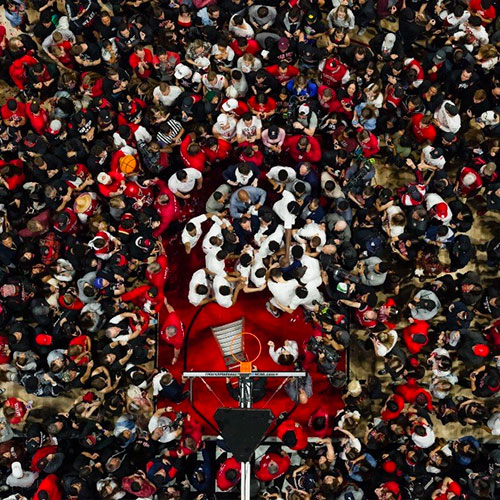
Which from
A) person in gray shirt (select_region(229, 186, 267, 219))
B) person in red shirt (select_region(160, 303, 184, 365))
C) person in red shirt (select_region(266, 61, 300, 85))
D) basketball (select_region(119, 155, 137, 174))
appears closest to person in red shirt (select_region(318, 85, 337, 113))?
person in red shirt (select_region(266, 61, 300, 85))

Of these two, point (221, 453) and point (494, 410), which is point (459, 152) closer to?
point (494, 410)

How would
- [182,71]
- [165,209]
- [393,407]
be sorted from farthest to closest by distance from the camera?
1. [182,71]
2. [165,209]
3. [393,407]

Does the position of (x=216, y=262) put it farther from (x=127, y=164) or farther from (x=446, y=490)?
(x=446, y=490)

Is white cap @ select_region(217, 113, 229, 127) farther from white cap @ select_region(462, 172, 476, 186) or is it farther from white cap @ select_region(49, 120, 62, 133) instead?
white cap @ select_region(462, 172, 476, 186)

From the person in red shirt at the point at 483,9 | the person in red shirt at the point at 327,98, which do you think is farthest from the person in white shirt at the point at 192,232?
the person in red shirt at the point at 483,9

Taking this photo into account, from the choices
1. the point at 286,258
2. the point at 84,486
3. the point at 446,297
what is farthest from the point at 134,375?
the point at 446,297

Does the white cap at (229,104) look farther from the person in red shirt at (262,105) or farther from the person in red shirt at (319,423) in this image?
the person in red shirt at (319,423)

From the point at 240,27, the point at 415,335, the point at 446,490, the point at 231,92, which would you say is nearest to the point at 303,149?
the point at 231,92
